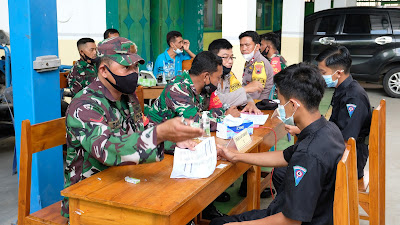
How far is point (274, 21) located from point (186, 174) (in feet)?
48.5

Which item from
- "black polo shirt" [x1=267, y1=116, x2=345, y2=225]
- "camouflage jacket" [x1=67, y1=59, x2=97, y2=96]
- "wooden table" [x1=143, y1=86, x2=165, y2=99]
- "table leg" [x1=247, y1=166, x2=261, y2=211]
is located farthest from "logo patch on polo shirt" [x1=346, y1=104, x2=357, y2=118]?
"camouflage jacket" [x1=67, y1=59, x2=97, y2=96]

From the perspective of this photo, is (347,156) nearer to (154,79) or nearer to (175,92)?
(175,92)

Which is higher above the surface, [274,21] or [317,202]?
[274,21]

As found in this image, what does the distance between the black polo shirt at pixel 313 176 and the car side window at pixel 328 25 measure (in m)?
8.37

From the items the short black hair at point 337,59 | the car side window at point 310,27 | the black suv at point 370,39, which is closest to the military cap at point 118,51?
the short black hair at point 337,59

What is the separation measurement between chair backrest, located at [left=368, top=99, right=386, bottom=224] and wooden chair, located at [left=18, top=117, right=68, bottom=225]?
74.2 inches

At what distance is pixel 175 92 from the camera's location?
12.0 feet

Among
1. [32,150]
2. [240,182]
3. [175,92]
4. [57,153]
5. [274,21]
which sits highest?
[274,21]

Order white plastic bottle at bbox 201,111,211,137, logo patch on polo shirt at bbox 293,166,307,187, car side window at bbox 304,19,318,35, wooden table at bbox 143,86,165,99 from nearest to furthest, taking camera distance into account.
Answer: logo patch on polo shirt at bbox 293,166,307,187
white plastic bottle at bbox 201,111,211,137
wooden table at bbox 143,86,165,99
car side window at bbox 304,19,318,35

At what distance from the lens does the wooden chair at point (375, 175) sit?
2926 mm

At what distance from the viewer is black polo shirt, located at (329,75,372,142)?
3512mm

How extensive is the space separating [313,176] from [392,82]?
27.9 feet

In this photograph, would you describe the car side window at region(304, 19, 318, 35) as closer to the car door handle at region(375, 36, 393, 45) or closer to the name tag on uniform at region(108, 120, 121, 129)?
the car door handle at region(375, 36, 393, 45)

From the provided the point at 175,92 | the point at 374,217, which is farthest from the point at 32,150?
the point at 374,217
